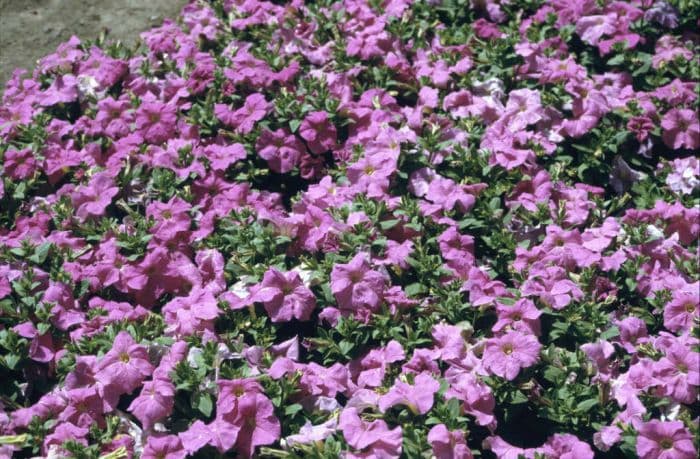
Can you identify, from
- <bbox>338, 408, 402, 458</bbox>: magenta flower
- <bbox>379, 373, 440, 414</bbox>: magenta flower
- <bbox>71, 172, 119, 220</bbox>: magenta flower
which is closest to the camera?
<bbox>338, 408, 402, 458</bbox>: magenta flower

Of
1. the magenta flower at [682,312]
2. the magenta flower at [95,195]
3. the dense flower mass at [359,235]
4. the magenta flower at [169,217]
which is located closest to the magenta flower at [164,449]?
the dense flower mass at [359,235]

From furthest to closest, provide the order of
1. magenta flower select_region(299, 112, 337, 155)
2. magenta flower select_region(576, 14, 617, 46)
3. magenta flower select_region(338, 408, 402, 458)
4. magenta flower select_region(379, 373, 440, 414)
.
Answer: magenta flower select_region(576, 14, 617, 46) → magenta flower select_region(299, 112, 337, 155) → magenta flower select_region(379, 373, 440, 414) → magenta flower select_region(338, 408, 402, 458)

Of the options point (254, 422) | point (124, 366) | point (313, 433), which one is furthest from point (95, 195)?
point (313, 433)

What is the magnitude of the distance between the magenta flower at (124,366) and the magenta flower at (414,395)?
32.5 inches

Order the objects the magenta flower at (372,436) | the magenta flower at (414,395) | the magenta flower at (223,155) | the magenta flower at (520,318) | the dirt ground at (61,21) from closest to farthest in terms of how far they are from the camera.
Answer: the magenta flower at (372,436), the magenta flower at (414,395), the magenta flower at (520,318), the magenta flower at (223,155), the dirt ground at (61,21)

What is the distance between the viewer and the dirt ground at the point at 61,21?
4.59 metres

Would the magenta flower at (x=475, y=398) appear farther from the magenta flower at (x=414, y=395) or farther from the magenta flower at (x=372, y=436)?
the magenta flower at (x=372, y=436)

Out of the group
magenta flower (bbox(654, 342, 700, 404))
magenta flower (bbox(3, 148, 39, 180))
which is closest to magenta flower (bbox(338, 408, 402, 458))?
magenta flower (bbox(654, 342, 700, 404))

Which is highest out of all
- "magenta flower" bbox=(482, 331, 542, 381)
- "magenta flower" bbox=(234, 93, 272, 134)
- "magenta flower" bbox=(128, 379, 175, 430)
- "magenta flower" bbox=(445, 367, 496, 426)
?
"magenta flower" bbox=(234, 93, 272, 134)

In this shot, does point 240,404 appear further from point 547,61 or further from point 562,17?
point 562,17

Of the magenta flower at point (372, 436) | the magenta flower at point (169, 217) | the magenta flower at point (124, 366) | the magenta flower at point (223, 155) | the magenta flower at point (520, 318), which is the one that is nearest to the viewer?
the magenta flower at point (372, 436)

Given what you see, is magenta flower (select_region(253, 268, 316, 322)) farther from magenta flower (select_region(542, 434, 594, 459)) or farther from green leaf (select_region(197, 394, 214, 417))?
magenta flower (select_region(542, 434, 594, 459))

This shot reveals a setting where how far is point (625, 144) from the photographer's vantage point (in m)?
3.66

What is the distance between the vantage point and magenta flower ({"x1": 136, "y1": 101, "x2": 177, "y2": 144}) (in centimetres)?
366
